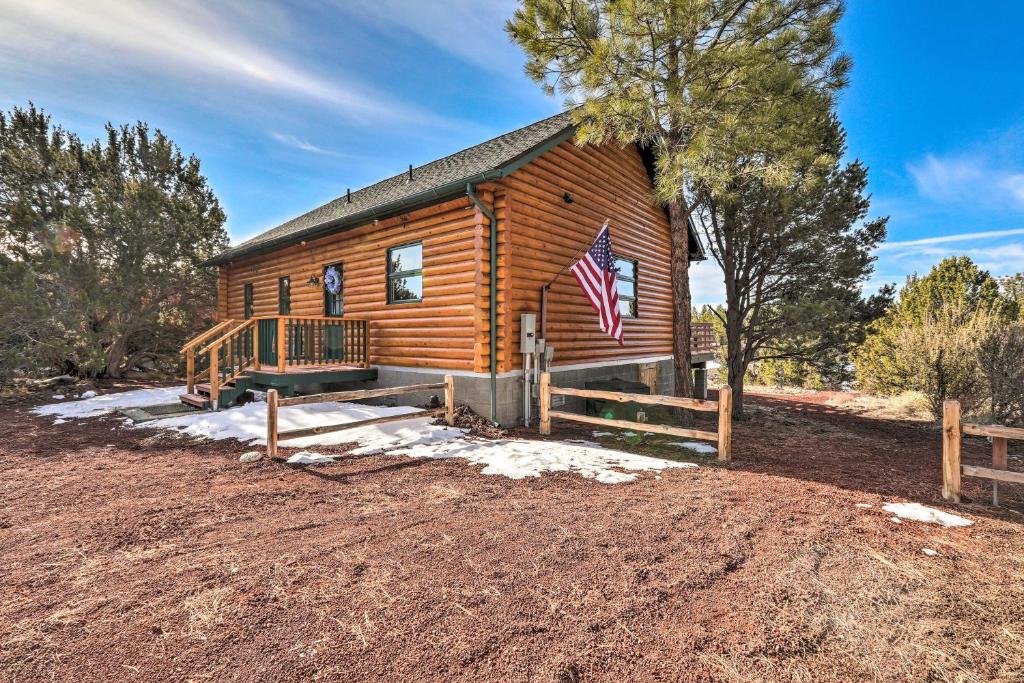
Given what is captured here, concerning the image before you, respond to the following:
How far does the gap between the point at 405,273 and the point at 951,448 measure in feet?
28.8

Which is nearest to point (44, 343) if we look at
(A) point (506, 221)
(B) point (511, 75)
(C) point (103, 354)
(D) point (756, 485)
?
(C) point (103, 354)

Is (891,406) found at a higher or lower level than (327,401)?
lower

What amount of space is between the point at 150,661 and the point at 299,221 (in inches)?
585

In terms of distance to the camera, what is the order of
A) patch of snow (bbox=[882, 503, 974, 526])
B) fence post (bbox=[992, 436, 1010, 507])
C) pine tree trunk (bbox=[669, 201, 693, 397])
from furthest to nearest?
1. pine tree trunk (bbox=[669, 201, 693, 397])
2. fence post (bbox=[992, 436, 1010, 507])
3. patch of snow (bbox=[882, 503, 974, 526])

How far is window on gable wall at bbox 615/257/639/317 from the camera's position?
36.1 feet

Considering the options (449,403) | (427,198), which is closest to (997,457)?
(449,403)

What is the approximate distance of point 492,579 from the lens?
2838 mm

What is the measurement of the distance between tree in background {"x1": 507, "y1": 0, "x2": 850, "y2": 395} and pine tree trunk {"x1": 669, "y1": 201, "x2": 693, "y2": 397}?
977 millimetres

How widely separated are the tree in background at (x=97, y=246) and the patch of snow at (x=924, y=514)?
17807mm

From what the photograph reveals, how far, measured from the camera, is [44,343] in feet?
37.4

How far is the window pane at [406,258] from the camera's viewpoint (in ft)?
29.6

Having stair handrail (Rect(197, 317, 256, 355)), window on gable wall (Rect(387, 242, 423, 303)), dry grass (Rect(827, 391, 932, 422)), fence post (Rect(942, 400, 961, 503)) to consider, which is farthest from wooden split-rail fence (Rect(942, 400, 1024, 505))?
stair handrail (Rect(197, 317, 256, 355))

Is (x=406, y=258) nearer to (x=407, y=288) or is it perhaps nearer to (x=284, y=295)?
(x=407, y=288)

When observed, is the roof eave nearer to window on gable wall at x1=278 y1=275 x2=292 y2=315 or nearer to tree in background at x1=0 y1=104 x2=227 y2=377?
window on gable wall at x1=278 y1=275 x2=292 y2=315
